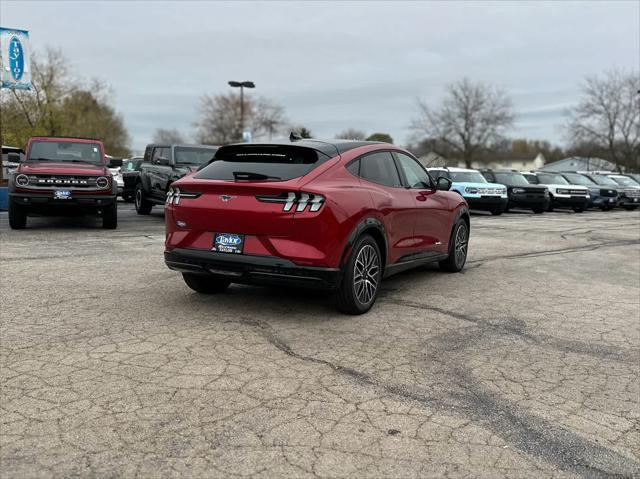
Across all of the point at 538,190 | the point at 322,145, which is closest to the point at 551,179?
the point at 538,190

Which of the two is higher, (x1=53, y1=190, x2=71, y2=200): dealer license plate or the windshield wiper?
the windshield wiper

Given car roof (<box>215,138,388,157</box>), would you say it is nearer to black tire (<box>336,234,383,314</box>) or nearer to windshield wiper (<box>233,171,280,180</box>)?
windshield wiper (<box>233,171,280,180</box>)

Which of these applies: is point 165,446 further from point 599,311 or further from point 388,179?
point 599,311

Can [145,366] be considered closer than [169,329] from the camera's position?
Yes

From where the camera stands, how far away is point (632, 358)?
4652 millimetres

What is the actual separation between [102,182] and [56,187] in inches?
33.0

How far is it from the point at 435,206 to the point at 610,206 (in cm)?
2465

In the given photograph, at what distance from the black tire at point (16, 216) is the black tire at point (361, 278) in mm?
8581

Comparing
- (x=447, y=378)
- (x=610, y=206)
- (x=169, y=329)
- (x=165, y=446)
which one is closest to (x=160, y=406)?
(x=165, y=446)

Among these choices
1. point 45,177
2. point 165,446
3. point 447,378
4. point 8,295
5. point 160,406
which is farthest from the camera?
point 45,177

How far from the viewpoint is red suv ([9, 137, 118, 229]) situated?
36.8 feet

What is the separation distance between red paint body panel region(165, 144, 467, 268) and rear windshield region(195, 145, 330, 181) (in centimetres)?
10

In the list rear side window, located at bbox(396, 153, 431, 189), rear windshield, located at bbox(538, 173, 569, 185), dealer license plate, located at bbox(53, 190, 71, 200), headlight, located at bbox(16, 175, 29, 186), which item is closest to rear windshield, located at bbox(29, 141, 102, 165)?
headlight, located at bbox(16, 175, 29, 186)

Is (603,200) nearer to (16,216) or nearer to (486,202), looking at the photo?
(486,202)
